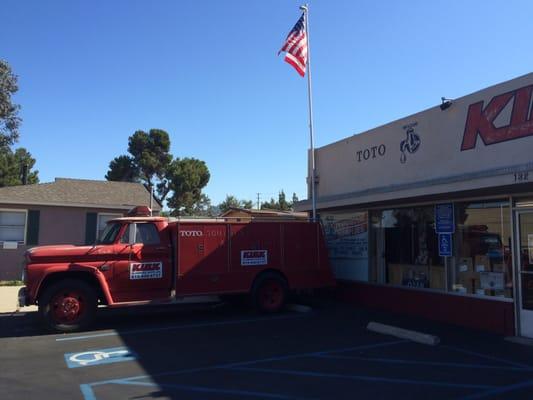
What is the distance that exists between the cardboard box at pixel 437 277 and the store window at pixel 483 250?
11.9 inches

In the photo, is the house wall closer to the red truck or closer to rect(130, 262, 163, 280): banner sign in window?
the red truck

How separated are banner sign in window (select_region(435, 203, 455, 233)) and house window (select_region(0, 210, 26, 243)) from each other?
1600 centimetres

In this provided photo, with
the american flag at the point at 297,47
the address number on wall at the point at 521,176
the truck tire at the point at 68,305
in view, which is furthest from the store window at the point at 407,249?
the truck tire at the point at 68,305

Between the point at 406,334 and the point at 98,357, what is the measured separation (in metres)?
5.49

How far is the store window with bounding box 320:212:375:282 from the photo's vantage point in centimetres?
1409

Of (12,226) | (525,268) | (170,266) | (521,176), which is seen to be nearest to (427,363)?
(525,268)

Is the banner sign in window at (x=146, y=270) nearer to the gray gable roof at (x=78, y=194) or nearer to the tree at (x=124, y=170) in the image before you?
the gray gable roof at (x=78, y=194)

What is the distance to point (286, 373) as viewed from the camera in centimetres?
708

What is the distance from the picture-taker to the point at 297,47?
14.8 meters

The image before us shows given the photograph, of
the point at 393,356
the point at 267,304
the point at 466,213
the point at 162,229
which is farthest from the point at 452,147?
the point at 162,229

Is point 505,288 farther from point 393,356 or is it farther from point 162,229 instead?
point 162,229

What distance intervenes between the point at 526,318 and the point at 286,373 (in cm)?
506

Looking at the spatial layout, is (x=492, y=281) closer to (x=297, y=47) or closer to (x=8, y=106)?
Result: (x=297, y=47)

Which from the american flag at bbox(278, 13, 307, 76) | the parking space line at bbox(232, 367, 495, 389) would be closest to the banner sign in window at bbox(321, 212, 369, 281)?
the american flag at bbox(278, 13, 307, 76)
